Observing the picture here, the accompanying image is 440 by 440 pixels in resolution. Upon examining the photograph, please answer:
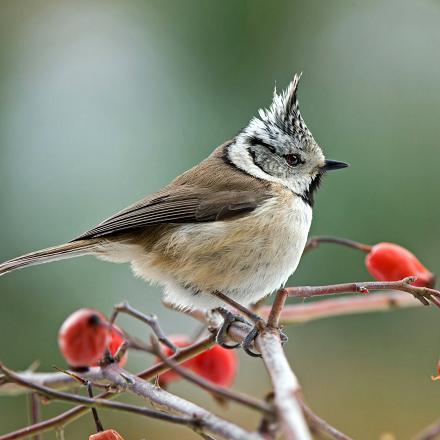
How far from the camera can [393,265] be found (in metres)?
1.78

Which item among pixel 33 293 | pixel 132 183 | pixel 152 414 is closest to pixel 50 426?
pixel 152 414

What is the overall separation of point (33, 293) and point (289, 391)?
2781 mm

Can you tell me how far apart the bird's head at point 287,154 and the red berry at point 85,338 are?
88 centimetres

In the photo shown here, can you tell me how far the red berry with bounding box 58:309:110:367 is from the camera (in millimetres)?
1578

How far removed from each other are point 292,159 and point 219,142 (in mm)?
1205

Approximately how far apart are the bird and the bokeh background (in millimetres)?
801

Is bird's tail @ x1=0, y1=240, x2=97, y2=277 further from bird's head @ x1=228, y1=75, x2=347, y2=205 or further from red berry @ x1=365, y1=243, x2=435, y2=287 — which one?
red berry @ x1=365, y1=243, x2=435, y2=287

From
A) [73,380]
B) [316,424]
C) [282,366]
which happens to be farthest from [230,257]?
[316,424]

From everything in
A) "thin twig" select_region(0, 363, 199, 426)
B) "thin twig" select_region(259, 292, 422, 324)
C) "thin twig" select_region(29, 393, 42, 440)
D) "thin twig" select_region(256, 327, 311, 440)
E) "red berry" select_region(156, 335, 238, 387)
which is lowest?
"red berry" select_region(156, 335, 238, 387)

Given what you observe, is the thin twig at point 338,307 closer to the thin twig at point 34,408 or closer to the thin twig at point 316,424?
the thin twig at point 34,408

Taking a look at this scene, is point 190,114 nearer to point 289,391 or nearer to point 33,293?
point 33,293

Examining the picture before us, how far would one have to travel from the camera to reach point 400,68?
12.3 ft

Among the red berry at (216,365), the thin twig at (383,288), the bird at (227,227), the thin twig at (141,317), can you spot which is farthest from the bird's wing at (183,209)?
the thin twig at (383,288)

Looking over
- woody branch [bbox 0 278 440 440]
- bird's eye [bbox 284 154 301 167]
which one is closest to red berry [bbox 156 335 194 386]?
woody branch [bbox 0 278 440 440]
